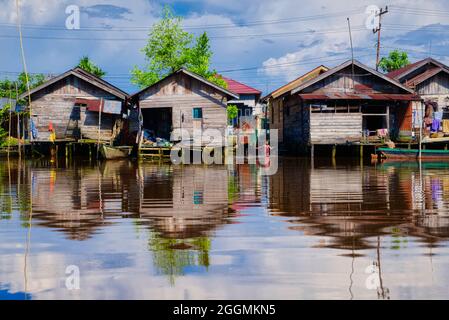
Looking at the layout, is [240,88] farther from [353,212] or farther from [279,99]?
[353,212]

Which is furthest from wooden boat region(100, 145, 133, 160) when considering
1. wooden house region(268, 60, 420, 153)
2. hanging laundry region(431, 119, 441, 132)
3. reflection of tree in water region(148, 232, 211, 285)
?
reflection of tree in water region(148, 232, 211, 285)

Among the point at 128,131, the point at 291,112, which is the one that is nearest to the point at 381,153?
the point at 291,112

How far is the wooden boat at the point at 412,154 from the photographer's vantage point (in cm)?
2577

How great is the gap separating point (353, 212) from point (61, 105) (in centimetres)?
2568

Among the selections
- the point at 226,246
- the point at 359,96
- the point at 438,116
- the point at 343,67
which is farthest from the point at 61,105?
the point at 226,246

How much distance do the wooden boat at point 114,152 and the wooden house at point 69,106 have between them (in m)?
2.71

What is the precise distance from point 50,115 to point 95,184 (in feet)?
60.5

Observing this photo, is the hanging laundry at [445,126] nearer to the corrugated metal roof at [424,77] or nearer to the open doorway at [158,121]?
the corrugated metal roof at [424,77]

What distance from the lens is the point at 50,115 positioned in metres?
31.1

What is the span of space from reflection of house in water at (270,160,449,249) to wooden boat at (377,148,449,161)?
1264 centimetres

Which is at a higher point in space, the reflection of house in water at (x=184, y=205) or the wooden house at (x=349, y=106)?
the wooden house at (x=349, y=106)

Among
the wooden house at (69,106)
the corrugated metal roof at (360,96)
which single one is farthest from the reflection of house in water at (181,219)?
the wooden house at (69,106)

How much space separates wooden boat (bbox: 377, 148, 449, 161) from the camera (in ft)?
84.5

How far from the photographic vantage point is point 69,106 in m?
31.1
